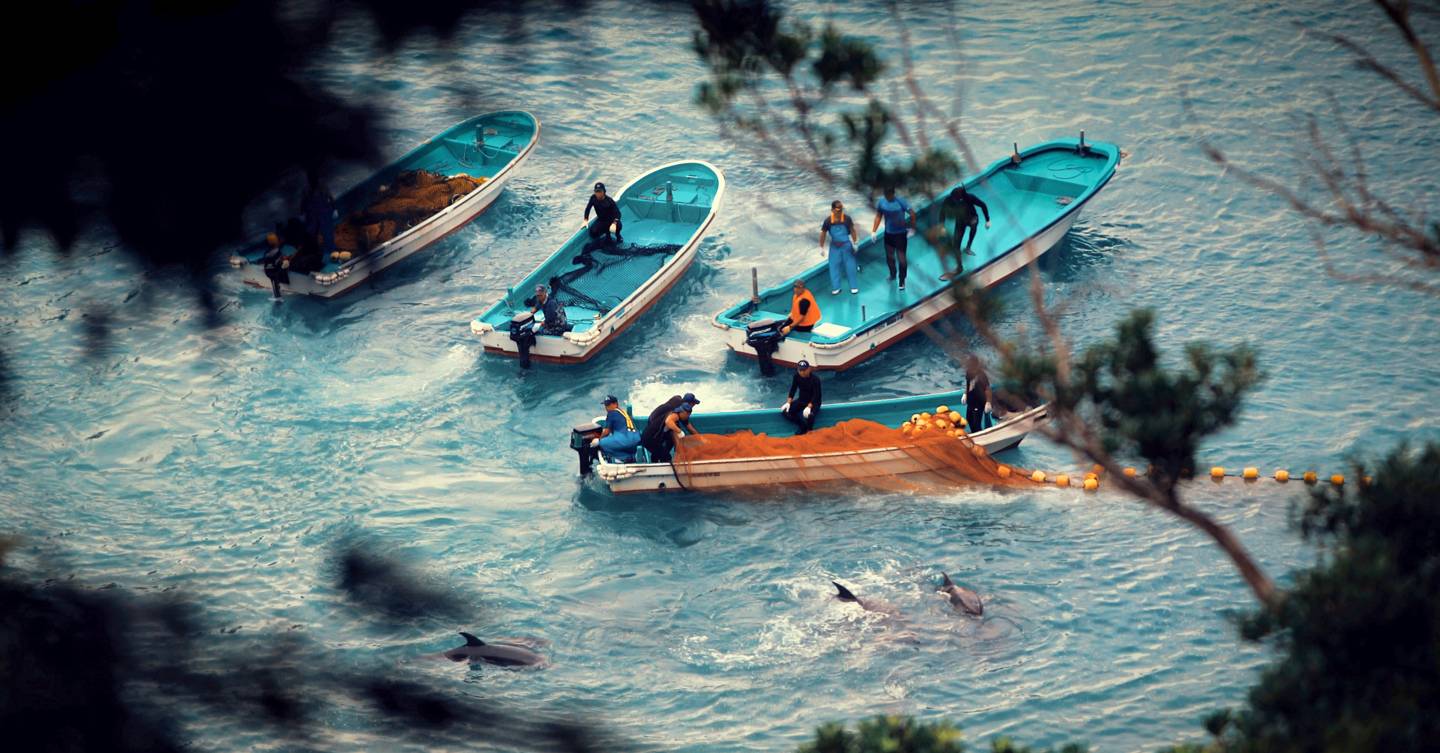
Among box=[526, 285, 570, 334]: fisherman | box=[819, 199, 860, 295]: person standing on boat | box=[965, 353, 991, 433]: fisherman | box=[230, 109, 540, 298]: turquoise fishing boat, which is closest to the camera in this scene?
box=[965, 353, 991, 433]: fisherman

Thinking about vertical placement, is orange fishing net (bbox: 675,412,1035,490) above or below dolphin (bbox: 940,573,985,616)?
above

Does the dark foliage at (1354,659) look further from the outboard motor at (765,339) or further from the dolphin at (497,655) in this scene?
the outboard motor at (765,339)

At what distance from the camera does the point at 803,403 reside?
1808 centimetres

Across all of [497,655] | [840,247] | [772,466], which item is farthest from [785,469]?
[840,247]

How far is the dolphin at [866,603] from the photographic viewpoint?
1538cm

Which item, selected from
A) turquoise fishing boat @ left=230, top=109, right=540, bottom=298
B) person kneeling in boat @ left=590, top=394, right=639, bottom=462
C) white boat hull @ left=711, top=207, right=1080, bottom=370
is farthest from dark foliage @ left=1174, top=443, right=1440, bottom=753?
turquoise fishing boat @ left=230, top=109, right=540, bottom=298

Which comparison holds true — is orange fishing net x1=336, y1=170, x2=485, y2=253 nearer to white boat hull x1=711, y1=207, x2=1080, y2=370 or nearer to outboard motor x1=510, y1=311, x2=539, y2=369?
outboard motor x1=510, y1=311, x2=539, y2=369

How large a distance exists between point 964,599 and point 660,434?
427 centimetres

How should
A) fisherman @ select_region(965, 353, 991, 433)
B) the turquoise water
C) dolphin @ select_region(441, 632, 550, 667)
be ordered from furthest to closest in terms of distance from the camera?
fisherman @ select_region(965, 353, 991, 433) → dolphin @ select_region(441, 632, 550, 667) → the turquoise water

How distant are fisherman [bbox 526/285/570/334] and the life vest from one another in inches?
127

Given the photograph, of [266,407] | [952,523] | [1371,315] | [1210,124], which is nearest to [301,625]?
[266,407]

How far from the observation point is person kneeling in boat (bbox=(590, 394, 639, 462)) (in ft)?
57.4

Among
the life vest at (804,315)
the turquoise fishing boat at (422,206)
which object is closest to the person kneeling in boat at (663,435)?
the life vest at (804,315)

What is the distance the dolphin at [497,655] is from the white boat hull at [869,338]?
255 inches
